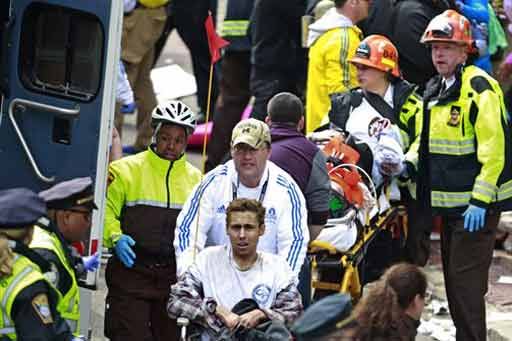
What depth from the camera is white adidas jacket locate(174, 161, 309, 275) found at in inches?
340

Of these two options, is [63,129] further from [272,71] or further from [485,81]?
[272,71]

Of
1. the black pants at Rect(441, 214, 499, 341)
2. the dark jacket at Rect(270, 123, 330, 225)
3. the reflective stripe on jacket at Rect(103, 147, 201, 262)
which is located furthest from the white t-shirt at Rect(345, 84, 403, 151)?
the reflective stripe on jacket at Rect(103, 147, 201, 262)

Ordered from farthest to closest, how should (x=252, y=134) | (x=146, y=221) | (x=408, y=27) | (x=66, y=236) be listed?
(x=408, y=27)
(x=146, y=221)
(x=252, y=134)
(x=66, y=236)

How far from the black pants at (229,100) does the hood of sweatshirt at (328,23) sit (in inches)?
74.6

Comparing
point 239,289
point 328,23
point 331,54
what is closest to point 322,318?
point 239,289

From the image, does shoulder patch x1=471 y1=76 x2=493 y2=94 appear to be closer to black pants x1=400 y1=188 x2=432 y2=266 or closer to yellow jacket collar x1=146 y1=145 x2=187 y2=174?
black pants x1=400 y1=188 x2=432 y2=266

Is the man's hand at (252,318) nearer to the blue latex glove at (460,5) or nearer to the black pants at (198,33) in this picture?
the blue latex glove at (460,5)

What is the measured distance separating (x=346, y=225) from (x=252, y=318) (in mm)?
1890

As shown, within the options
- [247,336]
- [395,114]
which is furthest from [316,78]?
[247,336]

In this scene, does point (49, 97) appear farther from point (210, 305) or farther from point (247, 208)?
point (210, 305)

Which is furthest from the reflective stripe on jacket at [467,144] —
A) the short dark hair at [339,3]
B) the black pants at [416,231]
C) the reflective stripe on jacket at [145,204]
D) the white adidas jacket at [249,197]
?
the short dark hair at [339,3]

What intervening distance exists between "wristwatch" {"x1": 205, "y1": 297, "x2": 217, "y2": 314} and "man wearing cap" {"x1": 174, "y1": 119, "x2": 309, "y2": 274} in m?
0.42

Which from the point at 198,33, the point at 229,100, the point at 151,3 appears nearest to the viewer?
the point at 229,100

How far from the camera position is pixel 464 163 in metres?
9.77
